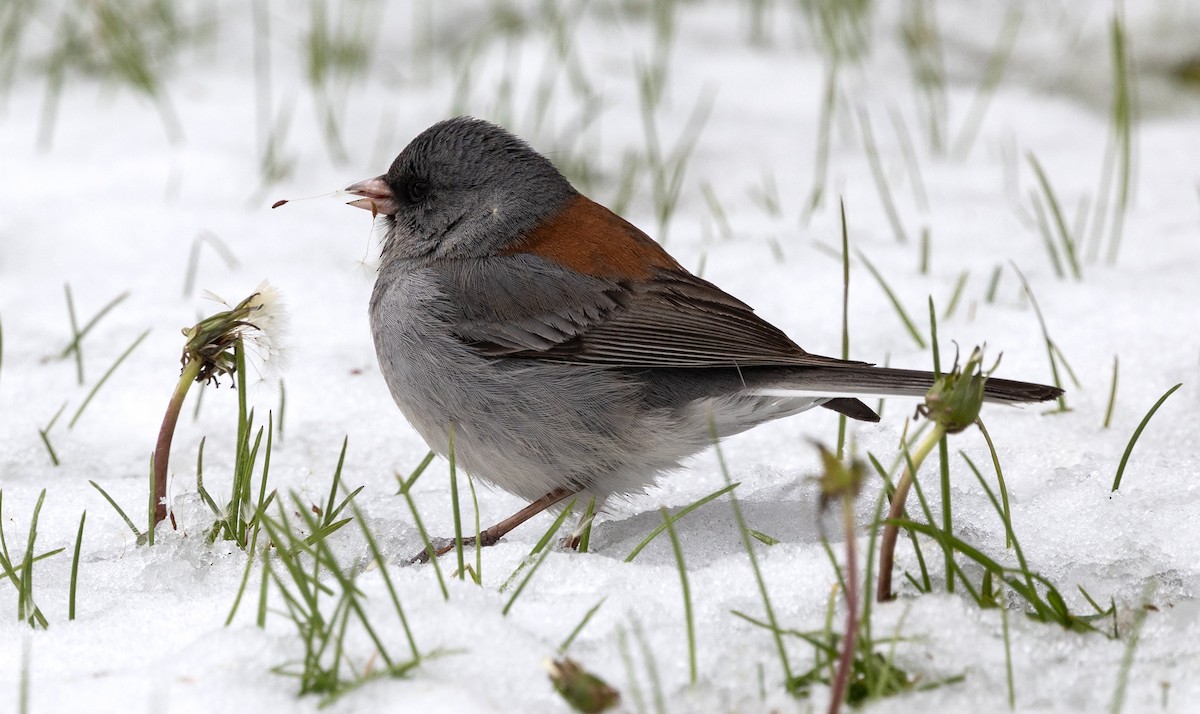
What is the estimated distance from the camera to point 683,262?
15.4 feet

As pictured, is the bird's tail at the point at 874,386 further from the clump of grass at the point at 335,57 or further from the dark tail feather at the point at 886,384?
the clump of grass at the point at 335,57

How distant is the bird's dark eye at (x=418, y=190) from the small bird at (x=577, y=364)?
0.90 ft

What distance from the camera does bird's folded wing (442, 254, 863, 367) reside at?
3072 millimetres

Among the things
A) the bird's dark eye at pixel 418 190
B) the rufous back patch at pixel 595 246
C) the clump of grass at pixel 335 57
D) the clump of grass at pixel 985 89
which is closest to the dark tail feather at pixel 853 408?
the rufous back patch at pixel 595 246

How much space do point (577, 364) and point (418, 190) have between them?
0.87m

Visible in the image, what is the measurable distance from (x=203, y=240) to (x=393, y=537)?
7.94 ft

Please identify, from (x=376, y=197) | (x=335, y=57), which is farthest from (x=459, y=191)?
(x=335, y=57)

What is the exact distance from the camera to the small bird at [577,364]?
301 cm

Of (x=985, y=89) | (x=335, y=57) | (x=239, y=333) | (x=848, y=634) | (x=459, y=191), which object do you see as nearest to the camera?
(x=848, y=634)

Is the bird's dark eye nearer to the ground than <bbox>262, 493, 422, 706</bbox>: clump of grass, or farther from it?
farther from it

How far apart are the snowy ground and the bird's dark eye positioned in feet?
1.93

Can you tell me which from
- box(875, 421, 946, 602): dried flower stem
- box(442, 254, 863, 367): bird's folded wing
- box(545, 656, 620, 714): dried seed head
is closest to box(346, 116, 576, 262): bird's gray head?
box(442, 254, 863, 367): bird's folded wing

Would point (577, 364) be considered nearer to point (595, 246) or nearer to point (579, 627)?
point (595, 246)

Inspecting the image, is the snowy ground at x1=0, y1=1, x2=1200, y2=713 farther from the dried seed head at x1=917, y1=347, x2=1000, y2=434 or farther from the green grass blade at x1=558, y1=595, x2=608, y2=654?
the dried seed head at x1=917, y1=347, x2=1000, y2=434
